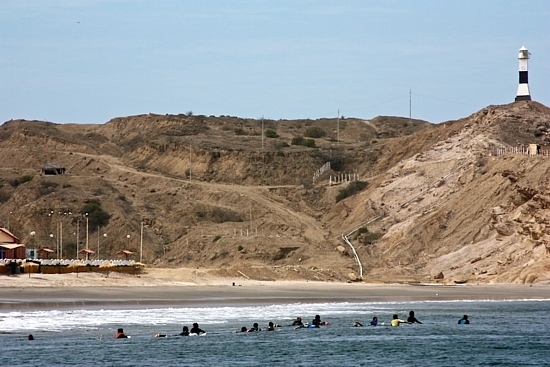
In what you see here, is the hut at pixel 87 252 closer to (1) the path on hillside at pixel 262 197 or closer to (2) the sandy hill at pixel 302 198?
(2) the sandy hill at pixel 302 198

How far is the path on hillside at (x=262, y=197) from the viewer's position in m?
82.7

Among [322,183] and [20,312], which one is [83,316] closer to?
[20,312]

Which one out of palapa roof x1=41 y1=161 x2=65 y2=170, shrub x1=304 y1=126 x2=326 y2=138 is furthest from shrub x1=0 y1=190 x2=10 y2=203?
shrub x1=304 y1=126 x2=326 y2=138

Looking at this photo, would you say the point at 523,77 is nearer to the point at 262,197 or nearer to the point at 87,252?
the point at 262,197

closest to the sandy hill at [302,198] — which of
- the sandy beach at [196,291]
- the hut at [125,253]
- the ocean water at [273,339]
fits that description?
the sandy beach at [196,291]

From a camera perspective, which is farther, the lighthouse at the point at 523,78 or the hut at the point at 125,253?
the lighthouse at the point at 523,78

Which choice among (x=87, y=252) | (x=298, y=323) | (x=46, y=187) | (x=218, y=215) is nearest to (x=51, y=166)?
(x=46, y=187)

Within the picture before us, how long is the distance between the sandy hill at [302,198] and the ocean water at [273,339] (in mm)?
16916

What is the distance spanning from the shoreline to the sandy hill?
355 cm

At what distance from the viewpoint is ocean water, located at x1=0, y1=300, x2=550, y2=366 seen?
34406mm

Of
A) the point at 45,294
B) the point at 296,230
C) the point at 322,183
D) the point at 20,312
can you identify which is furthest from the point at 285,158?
the point at 20,312

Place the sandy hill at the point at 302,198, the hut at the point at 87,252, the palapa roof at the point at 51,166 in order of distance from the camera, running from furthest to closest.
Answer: the palapa roof at the point at 51,166 → the hut at the point at 87,252 → the sandy hill at the point at 302,198

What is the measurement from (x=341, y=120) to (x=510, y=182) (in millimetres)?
68325

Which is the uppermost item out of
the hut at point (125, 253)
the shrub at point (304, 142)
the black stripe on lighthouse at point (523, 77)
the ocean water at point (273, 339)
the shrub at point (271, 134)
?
the black stripe on lighthouse at point (523, 77)
